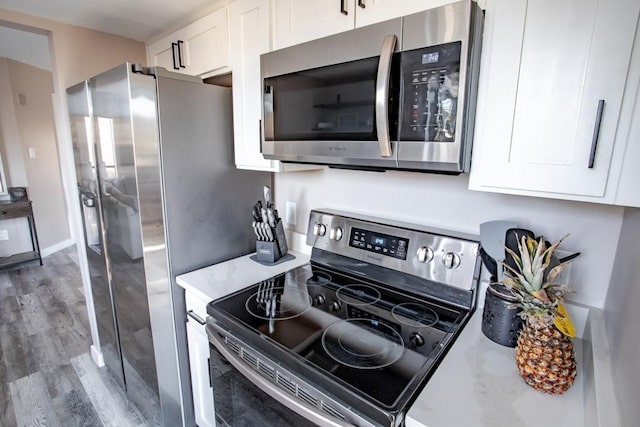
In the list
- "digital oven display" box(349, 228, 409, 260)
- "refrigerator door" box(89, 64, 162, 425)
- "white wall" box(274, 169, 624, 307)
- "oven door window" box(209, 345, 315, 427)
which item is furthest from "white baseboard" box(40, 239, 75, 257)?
"digital oven display" box(349, 228, 409, 260)

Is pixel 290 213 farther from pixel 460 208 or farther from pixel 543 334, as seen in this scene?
pixel 543 334

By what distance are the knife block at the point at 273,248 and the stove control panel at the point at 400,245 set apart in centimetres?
14

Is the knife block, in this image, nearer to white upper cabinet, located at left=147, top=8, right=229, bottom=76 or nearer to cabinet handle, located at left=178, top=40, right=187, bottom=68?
white upper cabinet, located at left=147, top=8, right=229, bottom=76

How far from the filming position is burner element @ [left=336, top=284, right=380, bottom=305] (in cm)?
123

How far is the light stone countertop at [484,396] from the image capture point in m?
0.71

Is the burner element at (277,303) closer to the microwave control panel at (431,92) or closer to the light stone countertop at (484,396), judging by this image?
the light stone countertop at (484,396)

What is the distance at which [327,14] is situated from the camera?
110 cm

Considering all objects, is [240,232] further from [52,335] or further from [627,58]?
[52,335]

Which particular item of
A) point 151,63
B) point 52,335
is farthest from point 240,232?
point 52,335

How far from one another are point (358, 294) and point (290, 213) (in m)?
0.68

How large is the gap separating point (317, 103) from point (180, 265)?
93 cm

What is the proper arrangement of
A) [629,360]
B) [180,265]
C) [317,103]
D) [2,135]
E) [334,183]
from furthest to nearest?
[2,135], [334,183], [180,265], [317,103], [629,360]

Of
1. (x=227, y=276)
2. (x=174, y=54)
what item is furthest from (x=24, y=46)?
(x=227, y=276)

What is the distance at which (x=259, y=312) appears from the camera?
1139mm
